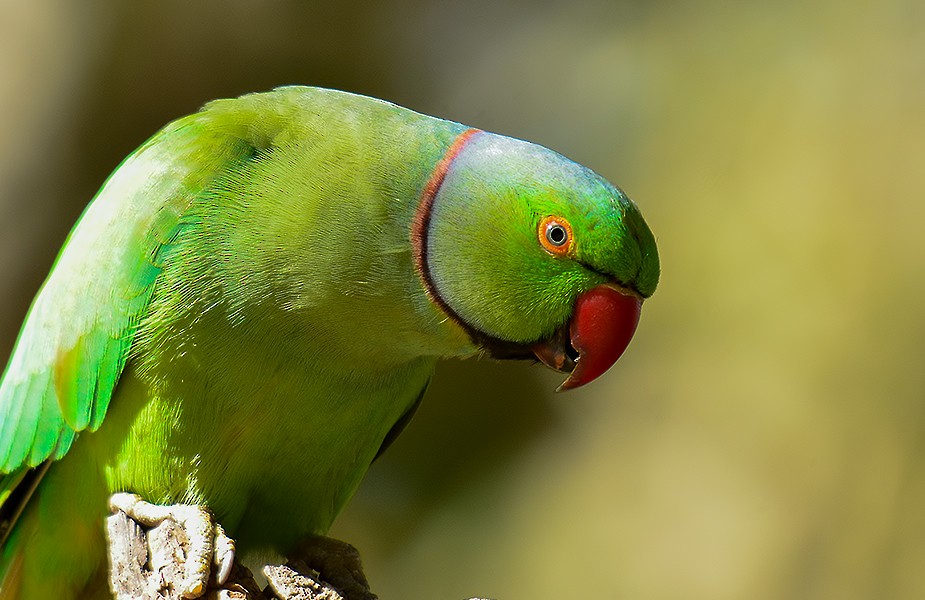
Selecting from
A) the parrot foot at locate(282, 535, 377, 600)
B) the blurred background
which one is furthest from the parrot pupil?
the blurred background

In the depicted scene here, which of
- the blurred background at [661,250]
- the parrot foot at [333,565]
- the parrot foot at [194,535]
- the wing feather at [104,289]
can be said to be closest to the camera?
the parrot foot at [194,535]

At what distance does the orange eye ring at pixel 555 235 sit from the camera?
2020 mm

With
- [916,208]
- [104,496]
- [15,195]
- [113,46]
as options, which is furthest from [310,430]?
A: [916,208]

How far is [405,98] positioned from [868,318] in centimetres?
267

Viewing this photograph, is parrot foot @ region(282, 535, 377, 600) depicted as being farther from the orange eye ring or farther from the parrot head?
the orange eye ring

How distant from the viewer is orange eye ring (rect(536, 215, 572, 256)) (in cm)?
202

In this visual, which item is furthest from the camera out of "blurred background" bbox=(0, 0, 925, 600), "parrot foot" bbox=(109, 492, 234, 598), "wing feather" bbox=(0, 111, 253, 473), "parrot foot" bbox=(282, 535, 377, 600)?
"blurred background" bbox=(0, 0, 925, 600)

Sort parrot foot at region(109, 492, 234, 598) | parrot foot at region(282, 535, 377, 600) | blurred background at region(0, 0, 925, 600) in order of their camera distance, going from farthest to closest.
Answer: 1. blurred background at region(0, 0, 925, 600)
2. parrot foot at region(282, 535, 377, 600)
3. parrot foot at region(109, 492, 234, 598)

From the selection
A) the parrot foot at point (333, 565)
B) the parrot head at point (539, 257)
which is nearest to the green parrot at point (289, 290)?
the parrot head at point (539, 257)

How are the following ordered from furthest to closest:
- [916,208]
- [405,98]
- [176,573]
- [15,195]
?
[405,98]
[916,208]
[15,195]
[176,573]

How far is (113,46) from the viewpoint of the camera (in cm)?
440

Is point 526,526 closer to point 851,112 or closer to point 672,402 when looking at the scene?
point 672,402

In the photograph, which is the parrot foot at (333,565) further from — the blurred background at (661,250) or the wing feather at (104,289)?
the blurred background at (661,250)

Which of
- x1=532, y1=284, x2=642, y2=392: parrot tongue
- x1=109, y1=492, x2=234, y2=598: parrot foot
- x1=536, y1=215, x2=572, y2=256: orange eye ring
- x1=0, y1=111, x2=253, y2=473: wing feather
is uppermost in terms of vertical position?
x1=536, y1=215, x2=572, y2=256: orange eye ring
